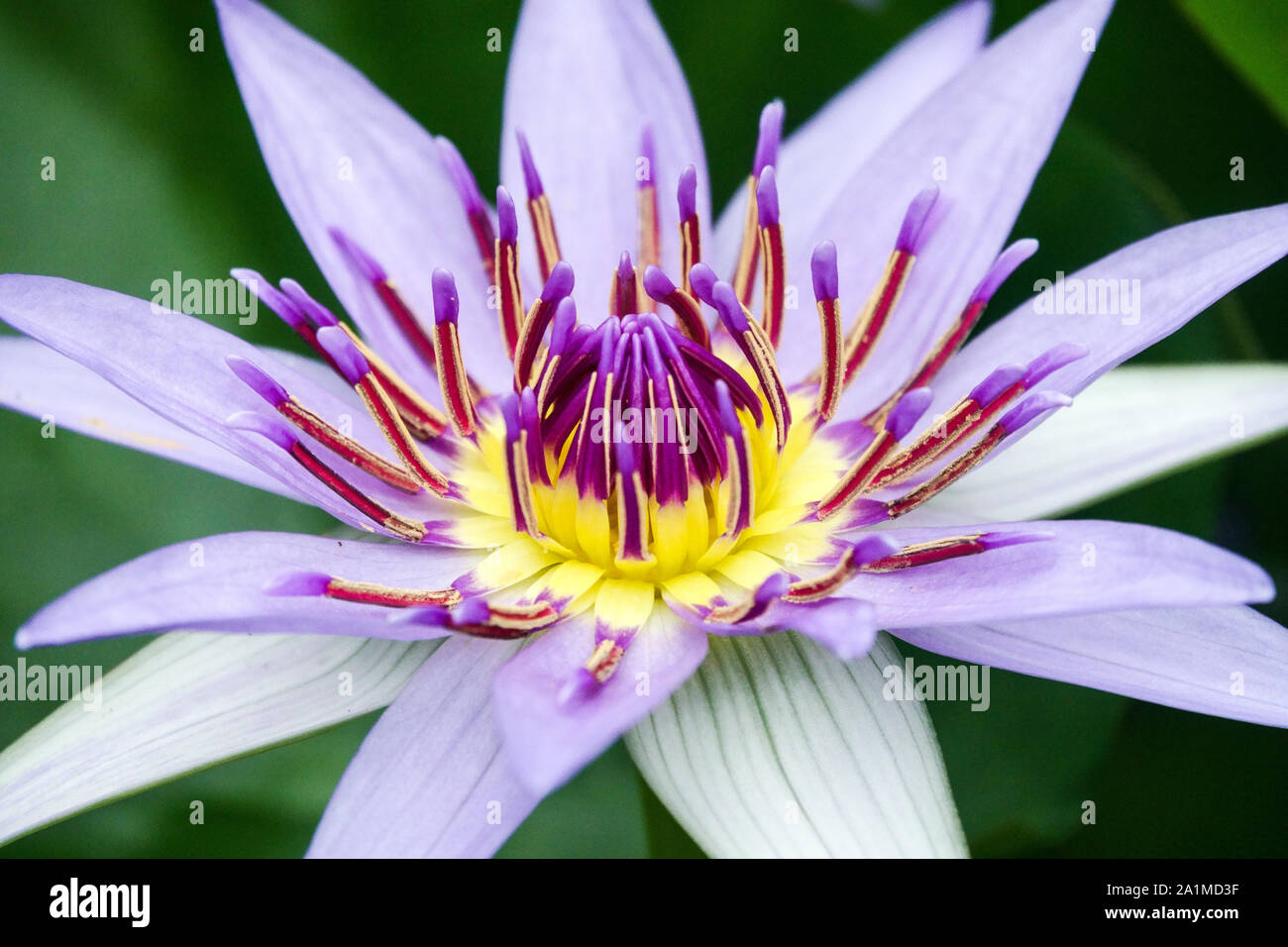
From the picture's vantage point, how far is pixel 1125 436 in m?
1.73

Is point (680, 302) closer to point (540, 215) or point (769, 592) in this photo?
point (540, 215)

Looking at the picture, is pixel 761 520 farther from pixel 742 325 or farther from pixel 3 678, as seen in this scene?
pixel 3 678

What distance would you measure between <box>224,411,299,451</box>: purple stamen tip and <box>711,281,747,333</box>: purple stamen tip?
0.56 metres

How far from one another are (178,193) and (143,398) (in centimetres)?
98

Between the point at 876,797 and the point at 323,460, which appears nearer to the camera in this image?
the point at 876,797

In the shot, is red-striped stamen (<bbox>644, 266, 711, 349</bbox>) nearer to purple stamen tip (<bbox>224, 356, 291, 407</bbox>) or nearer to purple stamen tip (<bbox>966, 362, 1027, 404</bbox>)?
purple stamen tip (<bbox>966, 362, 1027, 404</bbox>)

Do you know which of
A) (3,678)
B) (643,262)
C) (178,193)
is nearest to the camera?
(643,262)

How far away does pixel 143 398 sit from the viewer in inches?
55.3

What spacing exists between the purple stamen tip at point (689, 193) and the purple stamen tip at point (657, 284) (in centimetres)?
24

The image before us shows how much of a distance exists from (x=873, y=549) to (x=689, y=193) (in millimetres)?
711

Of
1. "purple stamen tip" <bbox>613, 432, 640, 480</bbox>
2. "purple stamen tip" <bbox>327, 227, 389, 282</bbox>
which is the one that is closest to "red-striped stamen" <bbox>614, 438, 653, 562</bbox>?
"purple stamen tip" <bbox>613, 432, 640, 480</bbox>

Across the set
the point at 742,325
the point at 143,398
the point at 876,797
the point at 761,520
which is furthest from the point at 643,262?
the point at 876,797

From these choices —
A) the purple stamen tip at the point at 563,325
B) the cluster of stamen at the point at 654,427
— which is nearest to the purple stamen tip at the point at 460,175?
the cluster of stamen at the point at 654,427

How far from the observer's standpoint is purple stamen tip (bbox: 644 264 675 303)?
5.23 ft
